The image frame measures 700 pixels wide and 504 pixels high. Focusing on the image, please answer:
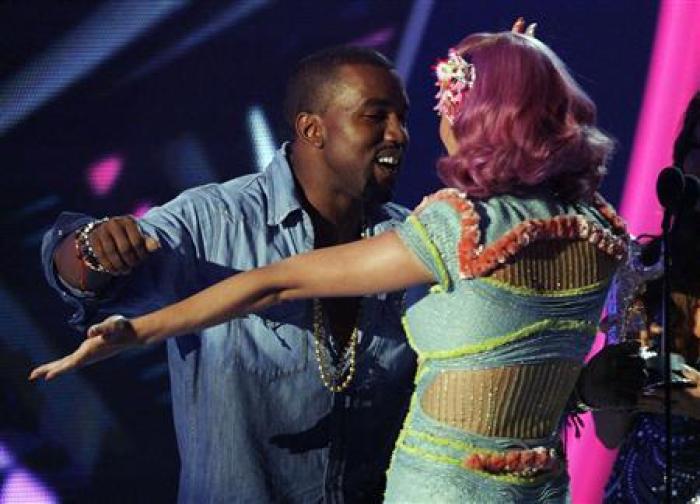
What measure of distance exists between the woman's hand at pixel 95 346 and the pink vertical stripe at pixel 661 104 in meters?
1.98

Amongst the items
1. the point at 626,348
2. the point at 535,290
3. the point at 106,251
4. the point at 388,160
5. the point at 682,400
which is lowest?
the point at 682,400

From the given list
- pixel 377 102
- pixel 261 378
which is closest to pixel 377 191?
pixel 377 102

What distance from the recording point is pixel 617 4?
3.48 metres

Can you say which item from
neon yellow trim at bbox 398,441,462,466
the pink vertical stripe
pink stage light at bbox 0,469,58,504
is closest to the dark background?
pink stage light at bbox 0,469,58,504

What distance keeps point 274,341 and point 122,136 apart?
920 millimetres

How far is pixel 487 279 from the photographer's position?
1946 millimetres

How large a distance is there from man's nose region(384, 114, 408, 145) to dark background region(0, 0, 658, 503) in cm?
65

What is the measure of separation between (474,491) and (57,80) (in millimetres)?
1696

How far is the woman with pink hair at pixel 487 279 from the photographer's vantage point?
6.44 feet

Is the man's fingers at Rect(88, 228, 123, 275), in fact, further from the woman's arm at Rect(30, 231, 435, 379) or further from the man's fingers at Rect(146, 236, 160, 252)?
the woman's arm at Rect(30, 231, 435, 379)

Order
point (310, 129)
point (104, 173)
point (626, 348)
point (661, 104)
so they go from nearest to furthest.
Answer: point (626, 348)
point (310, 129)
point (104, 173)
point (661, 104)

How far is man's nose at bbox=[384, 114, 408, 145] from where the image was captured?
2.61 m

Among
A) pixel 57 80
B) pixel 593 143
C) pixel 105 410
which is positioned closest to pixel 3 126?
pixel 57 80

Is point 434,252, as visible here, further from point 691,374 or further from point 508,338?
point 691,374
